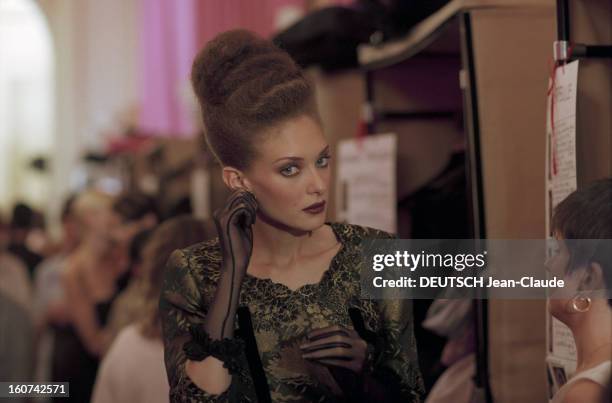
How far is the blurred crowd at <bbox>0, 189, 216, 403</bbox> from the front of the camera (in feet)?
4.79

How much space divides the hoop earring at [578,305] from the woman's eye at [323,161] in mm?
282

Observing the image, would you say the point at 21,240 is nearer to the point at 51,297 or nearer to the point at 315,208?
the point at 51,297

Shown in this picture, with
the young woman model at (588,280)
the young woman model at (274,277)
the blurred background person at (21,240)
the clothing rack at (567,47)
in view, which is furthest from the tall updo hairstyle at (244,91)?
the blurred background person at (21,240)

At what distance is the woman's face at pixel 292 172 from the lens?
970 mm

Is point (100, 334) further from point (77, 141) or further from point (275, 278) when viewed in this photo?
point (77, 141)

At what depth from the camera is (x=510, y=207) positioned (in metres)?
1.49

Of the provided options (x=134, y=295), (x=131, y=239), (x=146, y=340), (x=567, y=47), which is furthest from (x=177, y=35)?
(x=567, y=47)

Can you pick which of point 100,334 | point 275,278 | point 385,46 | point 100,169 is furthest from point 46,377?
point 100,169

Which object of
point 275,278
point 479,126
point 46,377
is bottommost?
point 46,377

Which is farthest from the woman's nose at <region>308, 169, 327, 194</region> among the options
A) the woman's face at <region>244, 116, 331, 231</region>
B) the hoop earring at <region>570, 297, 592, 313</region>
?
the hoop earring at <region>570, 297, 592, 313</region>

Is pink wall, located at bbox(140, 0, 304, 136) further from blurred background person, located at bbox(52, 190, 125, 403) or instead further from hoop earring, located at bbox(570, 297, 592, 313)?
hoop earring, located at bbox(570, 297, 592, 313)

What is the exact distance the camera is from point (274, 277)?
39.2 inches

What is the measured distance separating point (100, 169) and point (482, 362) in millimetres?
4835

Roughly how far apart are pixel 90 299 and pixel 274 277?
5.34ft
